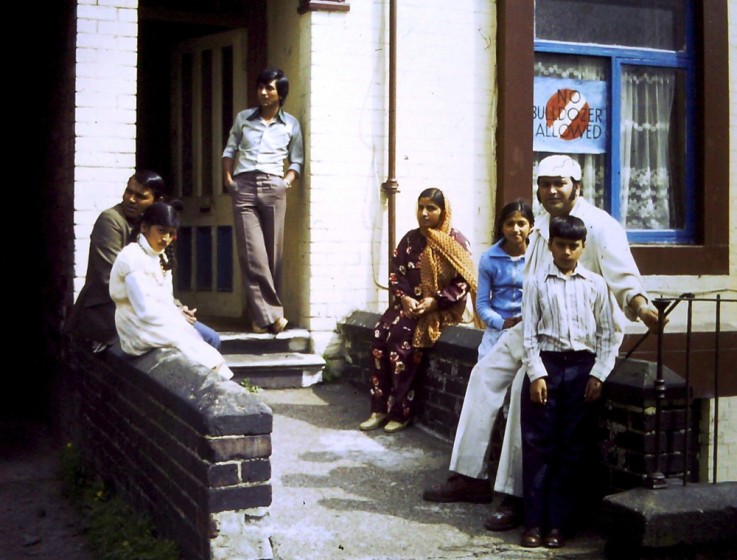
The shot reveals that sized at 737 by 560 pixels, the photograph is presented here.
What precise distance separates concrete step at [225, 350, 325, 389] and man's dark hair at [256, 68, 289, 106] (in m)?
1.90

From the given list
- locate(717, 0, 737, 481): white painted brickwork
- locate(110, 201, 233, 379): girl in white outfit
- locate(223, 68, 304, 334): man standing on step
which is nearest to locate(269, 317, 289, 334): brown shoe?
locate(223, 68, 304, 334): man standing on step

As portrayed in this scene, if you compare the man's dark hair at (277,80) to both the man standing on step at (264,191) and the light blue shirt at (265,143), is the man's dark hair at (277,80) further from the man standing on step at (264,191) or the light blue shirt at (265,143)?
the light blue shirt at (265,143)

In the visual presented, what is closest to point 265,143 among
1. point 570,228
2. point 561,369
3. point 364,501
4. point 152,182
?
point 152,182

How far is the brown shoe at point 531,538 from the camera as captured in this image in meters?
4.58

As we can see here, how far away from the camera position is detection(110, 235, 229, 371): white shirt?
17.4 ft

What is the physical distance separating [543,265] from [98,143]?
3.49 m

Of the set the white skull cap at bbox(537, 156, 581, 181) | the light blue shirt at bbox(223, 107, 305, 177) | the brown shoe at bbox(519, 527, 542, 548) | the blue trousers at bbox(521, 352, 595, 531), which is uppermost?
the light blue shirt at bbox(223, 107, 305, 177)

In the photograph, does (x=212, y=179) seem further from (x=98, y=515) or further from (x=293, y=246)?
(x=98, y=515)

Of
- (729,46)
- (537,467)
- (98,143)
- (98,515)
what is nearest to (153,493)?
(98,515)

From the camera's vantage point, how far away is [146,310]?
5.29 meters

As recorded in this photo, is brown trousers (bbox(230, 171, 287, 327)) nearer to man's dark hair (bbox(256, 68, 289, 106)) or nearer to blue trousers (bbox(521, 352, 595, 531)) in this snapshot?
man's dark hair (bbox(256, 68, 289, 106))

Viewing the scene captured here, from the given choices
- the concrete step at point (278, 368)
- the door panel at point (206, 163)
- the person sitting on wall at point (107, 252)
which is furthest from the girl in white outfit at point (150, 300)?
the door panel at point (206, 163)

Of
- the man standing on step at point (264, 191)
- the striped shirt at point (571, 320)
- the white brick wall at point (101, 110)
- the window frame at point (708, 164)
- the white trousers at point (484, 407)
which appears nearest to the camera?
the striped shirt at point (571, 320)

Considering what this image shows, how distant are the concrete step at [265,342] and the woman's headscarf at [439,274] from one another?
1.41 m
